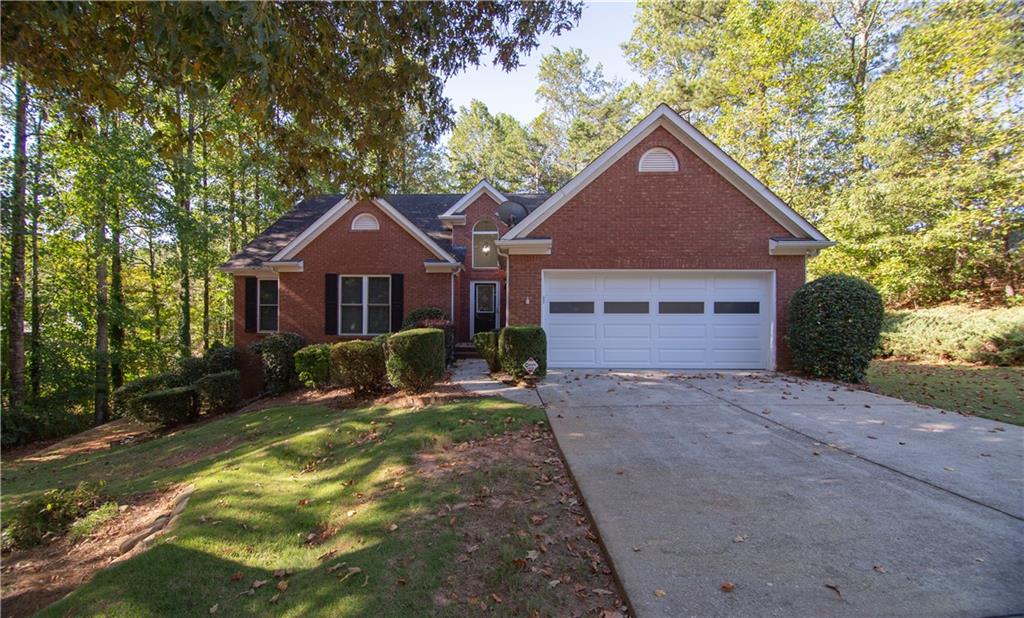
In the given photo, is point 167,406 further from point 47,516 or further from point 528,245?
point 528,245

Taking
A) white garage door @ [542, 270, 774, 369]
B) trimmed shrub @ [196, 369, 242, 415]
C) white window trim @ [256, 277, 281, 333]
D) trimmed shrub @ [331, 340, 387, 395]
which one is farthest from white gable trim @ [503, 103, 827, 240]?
white window trim @ [256, 277, 281, 333]

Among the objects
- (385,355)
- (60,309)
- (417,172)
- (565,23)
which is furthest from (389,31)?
(417,172)

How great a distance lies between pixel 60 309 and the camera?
13805 mm

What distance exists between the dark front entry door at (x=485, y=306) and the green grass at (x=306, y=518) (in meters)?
7.90

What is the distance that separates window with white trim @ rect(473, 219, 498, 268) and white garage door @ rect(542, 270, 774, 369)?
559 cm

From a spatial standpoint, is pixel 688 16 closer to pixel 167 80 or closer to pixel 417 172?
pixel 417 172

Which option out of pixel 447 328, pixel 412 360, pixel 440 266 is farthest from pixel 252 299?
pixel 412 360

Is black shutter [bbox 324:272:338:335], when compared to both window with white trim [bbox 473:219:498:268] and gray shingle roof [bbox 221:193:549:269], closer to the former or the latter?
gray shingle roof [bbox 221:193:549:269]

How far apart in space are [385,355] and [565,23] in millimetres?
6467

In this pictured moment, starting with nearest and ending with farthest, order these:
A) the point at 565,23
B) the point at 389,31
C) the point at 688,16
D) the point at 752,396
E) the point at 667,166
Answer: the point at 389,31
the point at 565,23
the point at 752,396
the point at 667,166
the point at 688,16

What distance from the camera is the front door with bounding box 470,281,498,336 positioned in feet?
50.5

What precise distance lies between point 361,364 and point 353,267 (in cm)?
527

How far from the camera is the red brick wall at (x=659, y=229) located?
404 inches

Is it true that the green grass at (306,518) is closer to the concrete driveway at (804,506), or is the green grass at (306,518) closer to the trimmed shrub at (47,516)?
the trimmed shrub at (47,516)
